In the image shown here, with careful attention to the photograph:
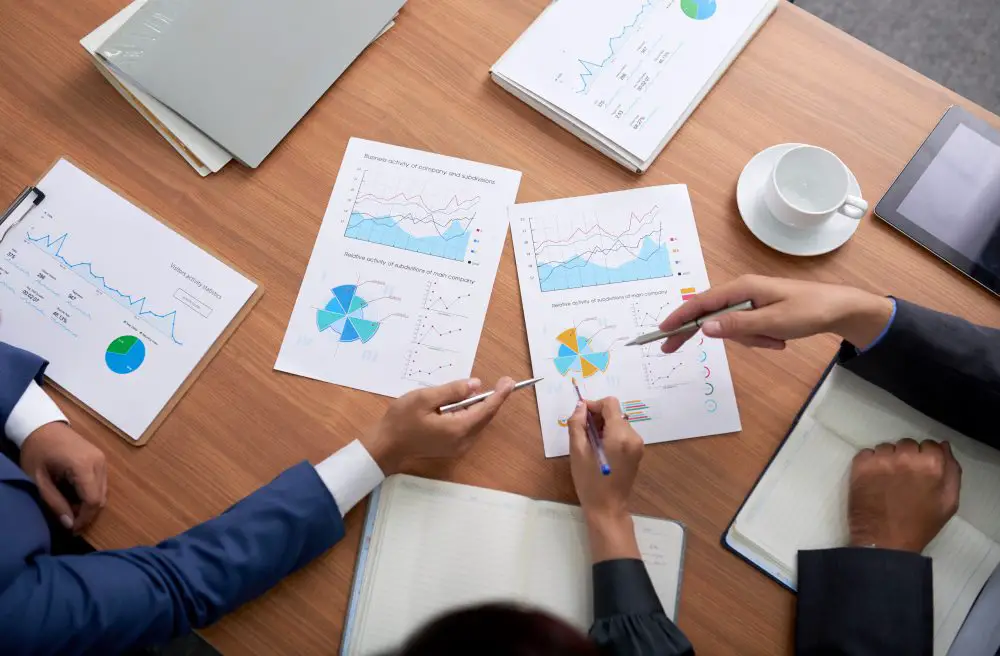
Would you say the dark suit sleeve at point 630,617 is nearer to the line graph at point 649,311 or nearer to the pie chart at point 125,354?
the line graph at point 649,311

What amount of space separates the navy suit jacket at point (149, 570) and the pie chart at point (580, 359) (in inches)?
12.1

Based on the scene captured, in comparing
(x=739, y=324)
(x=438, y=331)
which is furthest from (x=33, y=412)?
(x=739, y=324)

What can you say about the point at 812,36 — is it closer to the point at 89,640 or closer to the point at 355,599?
the point at 355,599

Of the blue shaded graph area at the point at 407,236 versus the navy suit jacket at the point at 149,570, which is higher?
the blue shaded graph area at the point at 407,236

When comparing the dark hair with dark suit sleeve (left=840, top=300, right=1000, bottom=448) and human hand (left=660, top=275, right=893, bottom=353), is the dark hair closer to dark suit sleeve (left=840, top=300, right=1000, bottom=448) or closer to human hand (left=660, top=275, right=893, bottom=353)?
human hand (left=660, top=275, right=893, bottom=353)

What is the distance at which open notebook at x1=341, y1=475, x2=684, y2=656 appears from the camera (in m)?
0.78

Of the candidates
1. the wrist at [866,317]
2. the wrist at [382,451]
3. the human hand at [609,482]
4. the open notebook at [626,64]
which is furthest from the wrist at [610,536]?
the open notebook at [626,64]

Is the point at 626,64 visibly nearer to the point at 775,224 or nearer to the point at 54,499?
the point at 775,224

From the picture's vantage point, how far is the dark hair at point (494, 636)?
556 mm

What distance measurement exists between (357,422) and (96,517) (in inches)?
12.2

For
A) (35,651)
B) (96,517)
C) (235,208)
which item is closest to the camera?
(35,651)

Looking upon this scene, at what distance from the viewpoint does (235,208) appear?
93 centimetres

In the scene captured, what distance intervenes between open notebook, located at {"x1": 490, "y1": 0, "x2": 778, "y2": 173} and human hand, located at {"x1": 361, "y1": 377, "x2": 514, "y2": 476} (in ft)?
1.20

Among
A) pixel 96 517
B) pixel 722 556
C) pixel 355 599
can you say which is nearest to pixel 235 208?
pixel 96 517
